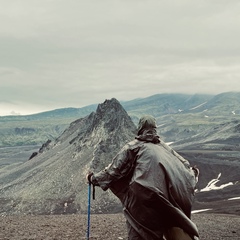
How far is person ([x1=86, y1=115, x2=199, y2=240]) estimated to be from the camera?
6.26m

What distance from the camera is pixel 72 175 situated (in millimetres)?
48719

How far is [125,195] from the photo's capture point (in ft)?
22.0

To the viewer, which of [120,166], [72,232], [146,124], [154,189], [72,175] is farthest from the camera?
[72,175]

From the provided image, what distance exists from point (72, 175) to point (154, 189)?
43.3 metres

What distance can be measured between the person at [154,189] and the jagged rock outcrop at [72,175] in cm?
3337

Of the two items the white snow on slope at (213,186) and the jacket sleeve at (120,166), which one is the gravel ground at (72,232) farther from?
the white snow on slope at (213,186)

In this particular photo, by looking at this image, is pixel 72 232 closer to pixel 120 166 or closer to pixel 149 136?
pixel 120 166

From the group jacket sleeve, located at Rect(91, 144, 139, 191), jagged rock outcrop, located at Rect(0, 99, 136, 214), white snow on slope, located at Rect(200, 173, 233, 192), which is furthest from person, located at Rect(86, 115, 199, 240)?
white snow on slope, located at Rect(200, 173, 233, 192)

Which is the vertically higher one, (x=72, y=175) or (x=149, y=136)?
(x=149, y=136)

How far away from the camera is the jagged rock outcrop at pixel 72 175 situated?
138 ft

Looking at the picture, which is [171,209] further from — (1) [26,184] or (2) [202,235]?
(1) [26,184]

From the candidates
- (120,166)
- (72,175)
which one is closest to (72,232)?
(120,166)

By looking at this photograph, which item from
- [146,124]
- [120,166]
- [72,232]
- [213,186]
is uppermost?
[146,124]

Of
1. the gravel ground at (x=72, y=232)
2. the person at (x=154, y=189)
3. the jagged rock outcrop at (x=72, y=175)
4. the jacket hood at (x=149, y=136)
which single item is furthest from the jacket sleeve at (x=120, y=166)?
the jagged rock outcrop at (x=72, y=175)
